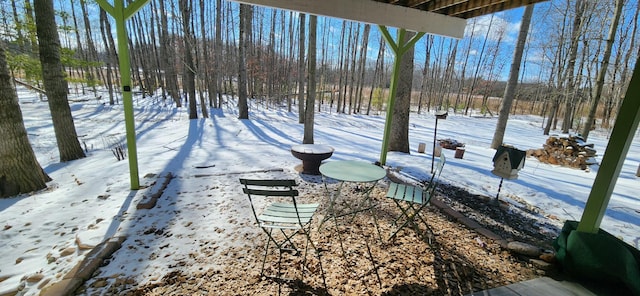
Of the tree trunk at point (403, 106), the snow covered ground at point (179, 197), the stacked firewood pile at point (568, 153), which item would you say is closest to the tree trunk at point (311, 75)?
the snow covered ground at point (179, 197)

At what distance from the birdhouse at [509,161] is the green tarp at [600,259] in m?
1.24

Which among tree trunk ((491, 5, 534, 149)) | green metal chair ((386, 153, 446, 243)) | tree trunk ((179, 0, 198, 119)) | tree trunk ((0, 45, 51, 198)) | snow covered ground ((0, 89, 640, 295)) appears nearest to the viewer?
snow covered ground ((0, 89, 640, 295))

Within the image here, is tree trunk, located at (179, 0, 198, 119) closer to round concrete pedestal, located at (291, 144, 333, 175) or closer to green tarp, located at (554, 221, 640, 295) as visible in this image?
round concrete pedestal, located at (291, 144, 333, 175)

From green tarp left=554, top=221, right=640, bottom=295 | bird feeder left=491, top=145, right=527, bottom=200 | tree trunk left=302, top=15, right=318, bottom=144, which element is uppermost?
tree trunk left=302, top=15, right=318, bottom=144

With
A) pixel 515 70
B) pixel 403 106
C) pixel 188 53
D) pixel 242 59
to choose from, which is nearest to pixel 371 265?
pixel 403 106

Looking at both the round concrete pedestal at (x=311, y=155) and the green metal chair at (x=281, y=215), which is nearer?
the green metal chair at (x=281, y=215)

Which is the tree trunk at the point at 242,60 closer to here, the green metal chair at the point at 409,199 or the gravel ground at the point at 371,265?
the gravel ground at the point at 371,265

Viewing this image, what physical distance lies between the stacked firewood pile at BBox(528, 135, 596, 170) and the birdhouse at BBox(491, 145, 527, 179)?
14.8ft

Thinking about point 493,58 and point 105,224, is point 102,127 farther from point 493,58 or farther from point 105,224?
point 493,58

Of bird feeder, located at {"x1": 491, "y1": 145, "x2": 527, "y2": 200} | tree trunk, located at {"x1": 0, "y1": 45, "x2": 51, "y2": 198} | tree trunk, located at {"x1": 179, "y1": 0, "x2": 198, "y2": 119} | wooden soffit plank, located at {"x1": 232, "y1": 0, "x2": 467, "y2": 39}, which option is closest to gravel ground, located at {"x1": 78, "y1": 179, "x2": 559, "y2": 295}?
bird feeder, located at {"x1": 491, "y1": 145, "x2": 527, "y2": 200}

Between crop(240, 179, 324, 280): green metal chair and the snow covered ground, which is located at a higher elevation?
crop(240, 179, 324, 280): green metal chair

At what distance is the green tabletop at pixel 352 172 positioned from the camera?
8.68 ft

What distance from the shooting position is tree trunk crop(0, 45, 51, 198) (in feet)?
A: 10.6

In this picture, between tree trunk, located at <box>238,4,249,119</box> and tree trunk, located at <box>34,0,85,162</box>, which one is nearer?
tree trunk, located at <box>34,0,85,162</box>
